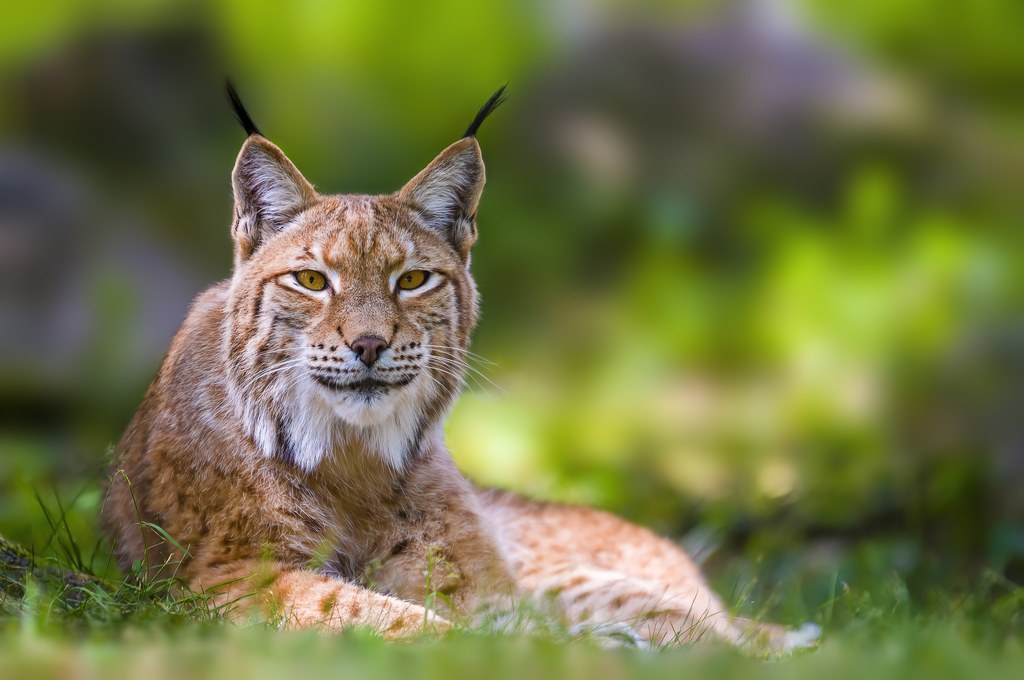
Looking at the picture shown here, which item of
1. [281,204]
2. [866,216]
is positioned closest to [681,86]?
[866,216]

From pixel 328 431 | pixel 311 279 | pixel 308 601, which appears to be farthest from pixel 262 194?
pixel 308 601

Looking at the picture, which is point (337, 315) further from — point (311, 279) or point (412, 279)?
point (412, 279)

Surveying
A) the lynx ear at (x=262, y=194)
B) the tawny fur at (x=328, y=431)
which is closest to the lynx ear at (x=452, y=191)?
the tawny fur at (x=328, y=431)

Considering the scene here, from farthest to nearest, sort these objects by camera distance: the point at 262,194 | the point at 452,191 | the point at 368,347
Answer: the point at 452,191, the point at 262,194, the point at 368,347

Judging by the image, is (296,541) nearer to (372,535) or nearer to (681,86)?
(372,535)

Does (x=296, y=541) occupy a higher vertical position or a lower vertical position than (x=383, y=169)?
lower

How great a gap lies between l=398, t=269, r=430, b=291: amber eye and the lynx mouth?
0.35 metres

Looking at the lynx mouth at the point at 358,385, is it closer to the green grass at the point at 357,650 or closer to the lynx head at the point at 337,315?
the lynx head at the point at 337,315

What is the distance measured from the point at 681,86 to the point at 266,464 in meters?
4.58

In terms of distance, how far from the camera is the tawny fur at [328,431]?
3.68m

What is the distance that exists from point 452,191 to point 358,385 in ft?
2.71

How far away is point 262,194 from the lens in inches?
156

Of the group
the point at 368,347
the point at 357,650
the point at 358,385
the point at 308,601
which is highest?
the point at 368,347

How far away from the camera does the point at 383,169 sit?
22.0 feet
